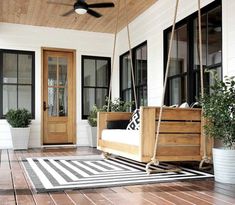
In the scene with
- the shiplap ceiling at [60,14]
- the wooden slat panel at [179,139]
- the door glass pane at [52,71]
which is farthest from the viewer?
the door glass pane at [52,71]

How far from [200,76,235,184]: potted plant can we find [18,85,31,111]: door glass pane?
4.83 metres

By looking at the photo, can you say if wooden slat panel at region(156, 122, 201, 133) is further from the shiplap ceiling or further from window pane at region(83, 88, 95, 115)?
window pane at region(83, 88, 95, 115)

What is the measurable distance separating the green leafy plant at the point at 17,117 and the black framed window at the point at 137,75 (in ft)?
7.50

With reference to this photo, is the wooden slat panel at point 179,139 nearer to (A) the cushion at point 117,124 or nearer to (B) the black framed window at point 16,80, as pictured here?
(A) the cushion at point 117,124

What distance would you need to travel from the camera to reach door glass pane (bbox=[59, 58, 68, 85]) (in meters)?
7.40

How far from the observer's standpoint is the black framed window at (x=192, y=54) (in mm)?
4230

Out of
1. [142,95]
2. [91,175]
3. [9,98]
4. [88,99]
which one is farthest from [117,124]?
[9,98]

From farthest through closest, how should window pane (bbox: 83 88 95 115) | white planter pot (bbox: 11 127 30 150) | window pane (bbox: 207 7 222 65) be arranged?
1. window pane (bbox: 83 88 95 115)
2. white planter pot (bbox: 11 127 30 150)
3. window pane (bbox: 207 7 222 65)

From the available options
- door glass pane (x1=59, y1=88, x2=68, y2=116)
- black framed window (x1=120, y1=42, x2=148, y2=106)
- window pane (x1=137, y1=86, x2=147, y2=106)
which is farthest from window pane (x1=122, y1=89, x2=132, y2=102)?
door glass pane (x1=59, y1=88, x2=68, y2=116)

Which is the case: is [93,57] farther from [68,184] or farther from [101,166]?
[68,184]

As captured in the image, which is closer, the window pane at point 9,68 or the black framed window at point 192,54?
the black framed window at point 192,54

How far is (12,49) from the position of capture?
6984 mm

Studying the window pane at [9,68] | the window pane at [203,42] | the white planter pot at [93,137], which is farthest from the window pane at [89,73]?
the window pane at [203,42]

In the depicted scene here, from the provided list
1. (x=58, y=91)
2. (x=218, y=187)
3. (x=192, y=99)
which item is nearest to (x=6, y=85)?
(x=58, y=91)
